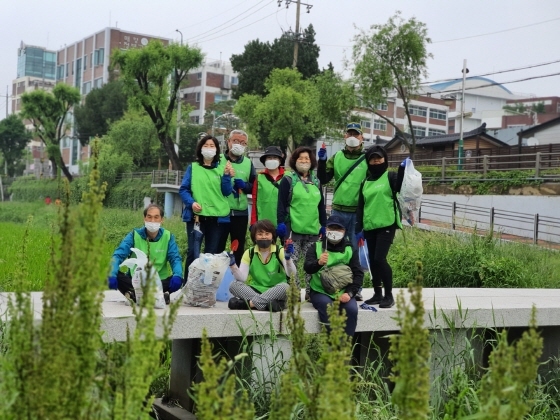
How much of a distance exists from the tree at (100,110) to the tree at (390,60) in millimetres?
34333

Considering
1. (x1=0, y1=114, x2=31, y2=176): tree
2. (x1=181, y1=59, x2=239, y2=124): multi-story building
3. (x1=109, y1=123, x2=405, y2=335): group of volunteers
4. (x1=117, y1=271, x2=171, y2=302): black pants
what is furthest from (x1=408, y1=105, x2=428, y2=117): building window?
(x1=117, y1=271, x2=171, y2=302): black pants

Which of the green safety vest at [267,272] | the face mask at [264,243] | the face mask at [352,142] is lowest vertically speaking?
the green safety vest at [267,272]

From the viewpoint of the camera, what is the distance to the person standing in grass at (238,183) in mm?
6660

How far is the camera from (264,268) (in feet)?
19.1

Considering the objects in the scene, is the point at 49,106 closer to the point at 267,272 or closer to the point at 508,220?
the point at 508,220

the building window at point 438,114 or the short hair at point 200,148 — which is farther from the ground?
the building window at point 438,114

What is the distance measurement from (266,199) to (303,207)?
0.41m

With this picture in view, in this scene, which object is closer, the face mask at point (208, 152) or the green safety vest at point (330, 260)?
the green safety vest at point (330, 260)

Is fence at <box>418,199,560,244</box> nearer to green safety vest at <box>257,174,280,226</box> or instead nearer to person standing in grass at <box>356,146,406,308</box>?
green safety vest at <box>257,174,280,226</box>

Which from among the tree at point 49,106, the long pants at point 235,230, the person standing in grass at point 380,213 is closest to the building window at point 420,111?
the tree at point 49,106

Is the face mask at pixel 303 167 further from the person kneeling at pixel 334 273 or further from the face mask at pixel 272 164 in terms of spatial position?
the person kneeling at pixel 334 273

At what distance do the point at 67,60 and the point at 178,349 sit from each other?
85908mm

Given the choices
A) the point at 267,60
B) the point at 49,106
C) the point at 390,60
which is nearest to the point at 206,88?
the point at 49,106

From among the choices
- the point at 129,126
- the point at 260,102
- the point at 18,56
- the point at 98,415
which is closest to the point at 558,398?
the point at 98,415
